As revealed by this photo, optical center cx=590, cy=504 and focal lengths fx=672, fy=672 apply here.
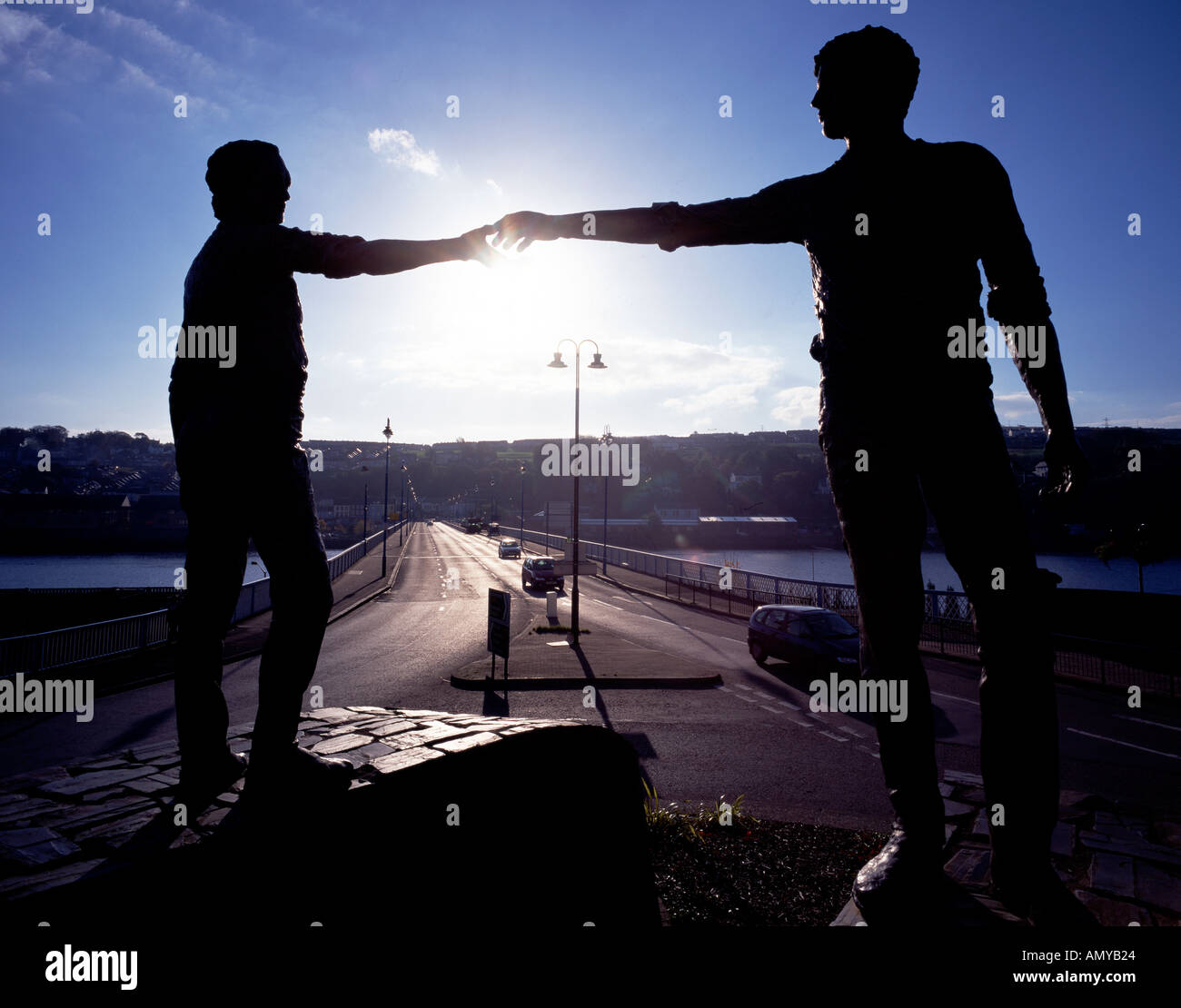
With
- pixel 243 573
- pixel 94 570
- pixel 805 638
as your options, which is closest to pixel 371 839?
pixel 243 573

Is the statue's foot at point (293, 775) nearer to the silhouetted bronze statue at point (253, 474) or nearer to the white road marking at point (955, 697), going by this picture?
the silhouetted bronze statue at point (253, 474)

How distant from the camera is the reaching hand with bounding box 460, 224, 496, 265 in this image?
122 inches

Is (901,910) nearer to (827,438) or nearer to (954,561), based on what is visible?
(954,561)

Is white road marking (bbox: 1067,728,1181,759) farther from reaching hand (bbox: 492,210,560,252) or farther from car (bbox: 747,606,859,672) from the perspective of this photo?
reaching hand (bbox: 492,210,560,252)

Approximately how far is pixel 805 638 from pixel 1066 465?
13560 millimetres

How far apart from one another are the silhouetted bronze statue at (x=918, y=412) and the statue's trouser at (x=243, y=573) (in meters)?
2.04

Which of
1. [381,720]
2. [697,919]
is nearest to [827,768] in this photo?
[697,919]

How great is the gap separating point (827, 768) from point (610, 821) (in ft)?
18.1

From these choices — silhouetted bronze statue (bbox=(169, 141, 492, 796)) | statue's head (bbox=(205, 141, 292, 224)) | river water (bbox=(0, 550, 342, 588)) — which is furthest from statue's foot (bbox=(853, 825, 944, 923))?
river water (bbox=(0, 550, 342, 588))

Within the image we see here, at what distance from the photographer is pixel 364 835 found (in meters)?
2.69

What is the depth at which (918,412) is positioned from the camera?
8.05ft

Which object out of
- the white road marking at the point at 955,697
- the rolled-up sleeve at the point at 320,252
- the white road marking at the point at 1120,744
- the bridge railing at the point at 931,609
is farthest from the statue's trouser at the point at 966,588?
the white road marking at the point at 955,697

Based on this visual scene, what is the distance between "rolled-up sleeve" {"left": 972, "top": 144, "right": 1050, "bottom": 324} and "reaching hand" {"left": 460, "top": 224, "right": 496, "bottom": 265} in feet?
6.70

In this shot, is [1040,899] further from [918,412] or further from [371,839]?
[371,839]
